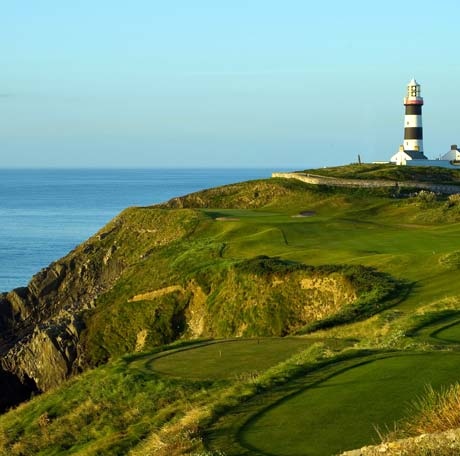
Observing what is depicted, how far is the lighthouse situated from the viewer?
108 meters

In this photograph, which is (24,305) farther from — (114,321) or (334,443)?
(334,443)

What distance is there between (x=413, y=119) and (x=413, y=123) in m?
0.46

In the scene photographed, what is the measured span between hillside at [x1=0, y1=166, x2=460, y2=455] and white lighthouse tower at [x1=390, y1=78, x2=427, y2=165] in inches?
1082

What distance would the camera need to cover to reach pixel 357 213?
208ft

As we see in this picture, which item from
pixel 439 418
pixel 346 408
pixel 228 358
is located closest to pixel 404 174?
pixel 228 358

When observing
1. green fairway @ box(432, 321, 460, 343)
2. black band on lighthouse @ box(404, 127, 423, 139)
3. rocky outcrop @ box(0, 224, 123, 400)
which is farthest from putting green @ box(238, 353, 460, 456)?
black band on lighthouse @ box(404, 127, 423, 139)

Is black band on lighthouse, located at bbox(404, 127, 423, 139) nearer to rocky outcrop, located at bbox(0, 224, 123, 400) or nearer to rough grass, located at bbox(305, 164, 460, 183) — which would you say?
rough grass, located at bbox(305, 164, 460, 183)

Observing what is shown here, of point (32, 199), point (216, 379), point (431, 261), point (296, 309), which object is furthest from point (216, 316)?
point (32, 199)

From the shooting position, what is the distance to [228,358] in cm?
2305

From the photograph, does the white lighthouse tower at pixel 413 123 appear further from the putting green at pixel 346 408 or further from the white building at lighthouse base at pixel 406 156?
the putting green at pixel 346 408

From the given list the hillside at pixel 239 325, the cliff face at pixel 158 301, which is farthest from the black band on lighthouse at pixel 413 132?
the cliff face at pixel 158 301

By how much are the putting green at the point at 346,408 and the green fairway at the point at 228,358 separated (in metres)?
4.68

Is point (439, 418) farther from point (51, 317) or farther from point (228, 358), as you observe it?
point (51, 317)

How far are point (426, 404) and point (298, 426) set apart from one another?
1956 mm
